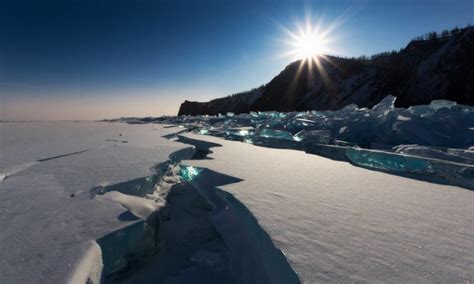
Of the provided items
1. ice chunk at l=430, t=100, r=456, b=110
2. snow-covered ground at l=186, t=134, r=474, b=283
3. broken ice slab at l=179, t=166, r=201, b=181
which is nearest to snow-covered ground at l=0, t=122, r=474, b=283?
snow-covered ground at l=186, t=134, r=474, b=283

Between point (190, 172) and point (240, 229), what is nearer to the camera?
point (240, 229)

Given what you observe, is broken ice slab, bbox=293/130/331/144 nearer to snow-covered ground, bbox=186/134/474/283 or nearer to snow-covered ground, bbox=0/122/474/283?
snow-covered ground, bbox=0/122/474/283

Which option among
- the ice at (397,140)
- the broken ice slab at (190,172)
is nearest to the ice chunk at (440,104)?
the ice at (397,140)

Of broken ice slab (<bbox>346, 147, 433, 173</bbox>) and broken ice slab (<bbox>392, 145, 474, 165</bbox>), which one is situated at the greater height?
→ broken ice slab (<bbox>392, 145, 474, 165</bbox>)

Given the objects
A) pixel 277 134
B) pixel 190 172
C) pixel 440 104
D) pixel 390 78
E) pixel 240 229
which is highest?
pixel 390 78

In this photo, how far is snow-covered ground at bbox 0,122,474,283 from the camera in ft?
3.04

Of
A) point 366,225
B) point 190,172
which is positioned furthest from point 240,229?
point 190,172

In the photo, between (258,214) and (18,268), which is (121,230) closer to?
(18,268)

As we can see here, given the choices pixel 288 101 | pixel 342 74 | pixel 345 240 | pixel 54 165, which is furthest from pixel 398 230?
pixel 288 101

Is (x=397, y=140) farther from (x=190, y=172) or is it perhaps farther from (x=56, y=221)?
(x=56, y=221)

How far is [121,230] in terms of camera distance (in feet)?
4.29

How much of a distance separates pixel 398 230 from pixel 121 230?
131 cm

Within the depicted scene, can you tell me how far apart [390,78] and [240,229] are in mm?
23414

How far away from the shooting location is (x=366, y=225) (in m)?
1.21
